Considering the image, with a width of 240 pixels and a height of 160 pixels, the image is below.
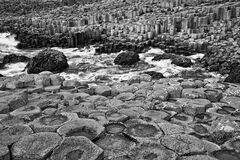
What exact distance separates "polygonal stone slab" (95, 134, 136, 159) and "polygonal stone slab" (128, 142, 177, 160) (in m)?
0.10

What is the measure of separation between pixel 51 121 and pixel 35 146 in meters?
0.87

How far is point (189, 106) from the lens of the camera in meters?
5.10

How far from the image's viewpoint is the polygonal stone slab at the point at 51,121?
403 centimetres

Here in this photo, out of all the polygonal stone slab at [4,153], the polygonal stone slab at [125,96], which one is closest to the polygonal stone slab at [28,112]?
the polygonal stone slab at [4,153]

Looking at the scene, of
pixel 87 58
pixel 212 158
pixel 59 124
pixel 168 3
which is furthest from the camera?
pixel 168 3

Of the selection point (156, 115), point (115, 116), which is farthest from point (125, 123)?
point (156, 115)

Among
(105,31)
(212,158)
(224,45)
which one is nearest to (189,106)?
(212,158)

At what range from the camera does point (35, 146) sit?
3529mm

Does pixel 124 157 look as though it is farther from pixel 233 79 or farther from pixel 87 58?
pixel 87 58

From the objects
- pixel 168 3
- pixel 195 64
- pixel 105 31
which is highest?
pixel 168 3

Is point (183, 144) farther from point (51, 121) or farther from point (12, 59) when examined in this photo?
point (12, 59)

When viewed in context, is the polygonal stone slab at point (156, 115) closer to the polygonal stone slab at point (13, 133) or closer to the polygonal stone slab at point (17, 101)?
the polygonal stone slab at point (13, 133)

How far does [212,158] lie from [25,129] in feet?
8.42

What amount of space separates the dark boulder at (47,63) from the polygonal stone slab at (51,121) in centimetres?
709
